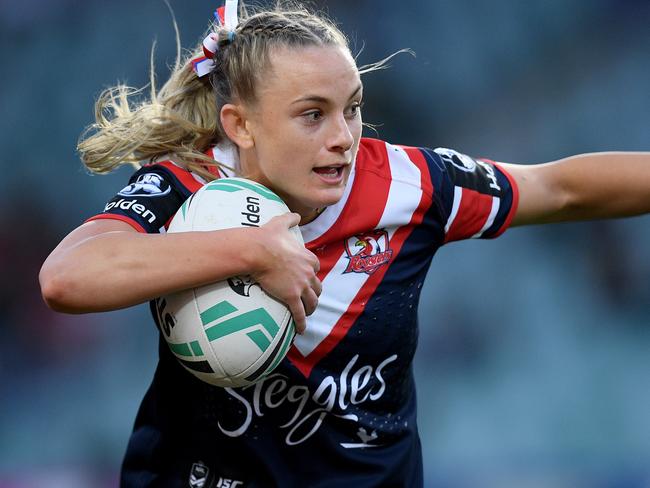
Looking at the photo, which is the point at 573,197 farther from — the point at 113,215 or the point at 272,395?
the point at 113,215

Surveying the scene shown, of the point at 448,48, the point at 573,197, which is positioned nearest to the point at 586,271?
the point at 448,48

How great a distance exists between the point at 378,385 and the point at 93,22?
502cm

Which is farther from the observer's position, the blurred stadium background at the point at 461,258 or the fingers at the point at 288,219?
the blurred stadium background at the point at 461,258

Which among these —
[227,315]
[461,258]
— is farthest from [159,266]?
[461,258]

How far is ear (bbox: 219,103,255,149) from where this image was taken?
2.85 m

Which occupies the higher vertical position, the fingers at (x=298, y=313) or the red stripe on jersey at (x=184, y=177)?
the red stripe on jersey at (x=184, y=177)

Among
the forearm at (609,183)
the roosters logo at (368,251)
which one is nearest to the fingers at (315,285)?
the roosters logo at (368,251)

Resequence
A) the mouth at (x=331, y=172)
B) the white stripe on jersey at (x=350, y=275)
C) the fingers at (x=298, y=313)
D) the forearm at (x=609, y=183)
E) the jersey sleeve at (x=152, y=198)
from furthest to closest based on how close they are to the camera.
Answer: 1. the forearm at (x=609, y=183)
2. the white stripe on jersey at (x=350, y=275)
3. the mouth at (x=331, y=172)
4. the jersey sleeve at (x=152, y=198)
5. the fingers at (x=298, y=313)

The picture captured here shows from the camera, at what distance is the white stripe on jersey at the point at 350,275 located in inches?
116

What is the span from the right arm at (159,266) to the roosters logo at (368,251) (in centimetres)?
57

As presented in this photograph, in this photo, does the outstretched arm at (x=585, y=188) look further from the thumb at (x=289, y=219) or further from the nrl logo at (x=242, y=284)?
the nrl logo at (x=242, y=284)

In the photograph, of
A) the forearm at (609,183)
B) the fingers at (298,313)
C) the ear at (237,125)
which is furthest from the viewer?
the forearm at (609,183)

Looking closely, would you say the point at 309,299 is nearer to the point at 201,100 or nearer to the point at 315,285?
the point at 315,285

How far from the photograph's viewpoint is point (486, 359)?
6.29m
